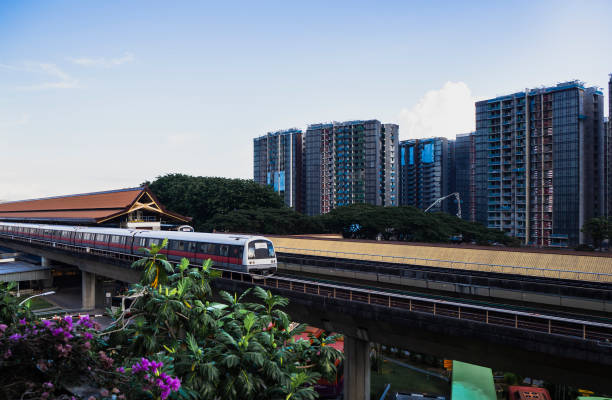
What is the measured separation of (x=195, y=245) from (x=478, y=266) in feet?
67.1

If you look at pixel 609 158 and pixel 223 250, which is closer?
pixel 223 250

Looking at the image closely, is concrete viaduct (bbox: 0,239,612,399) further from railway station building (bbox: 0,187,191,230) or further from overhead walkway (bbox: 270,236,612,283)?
railway station building (bbox: 0,187,191,230)

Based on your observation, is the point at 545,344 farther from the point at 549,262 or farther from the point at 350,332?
the point at 549,262

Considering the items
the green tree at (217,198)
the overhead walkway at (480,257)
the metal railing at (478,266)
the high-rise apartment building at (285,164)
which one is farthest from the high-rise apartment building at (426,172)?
the metal railing at (478,266)

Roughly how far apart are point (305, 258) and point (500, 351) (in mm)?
23454

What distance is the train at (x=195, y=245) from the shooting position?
28.0m

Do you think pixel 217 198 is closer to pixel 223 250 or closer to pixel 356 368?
pixel 223 250

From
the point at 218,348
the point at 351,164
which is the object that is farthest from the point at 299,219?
the point at 218,348

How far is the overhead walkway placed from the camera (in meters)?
26.5

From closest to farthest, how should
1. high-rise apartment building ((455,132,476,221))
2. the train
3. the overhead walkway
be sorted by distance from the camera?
the overhead walkway < the train < high-rise apartment building ((455,132,476,221))

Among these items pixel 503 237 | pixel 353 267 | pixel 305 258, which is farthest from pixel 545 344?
pixel 503 237

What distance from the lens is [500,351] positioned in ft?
51.8

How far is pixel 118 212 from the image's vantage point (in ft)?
183

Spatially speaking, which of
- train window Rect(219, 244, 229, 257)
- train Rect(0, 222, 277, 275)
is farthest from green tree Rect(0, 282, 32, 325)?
train window Rect(219, 244, 229, 257)
